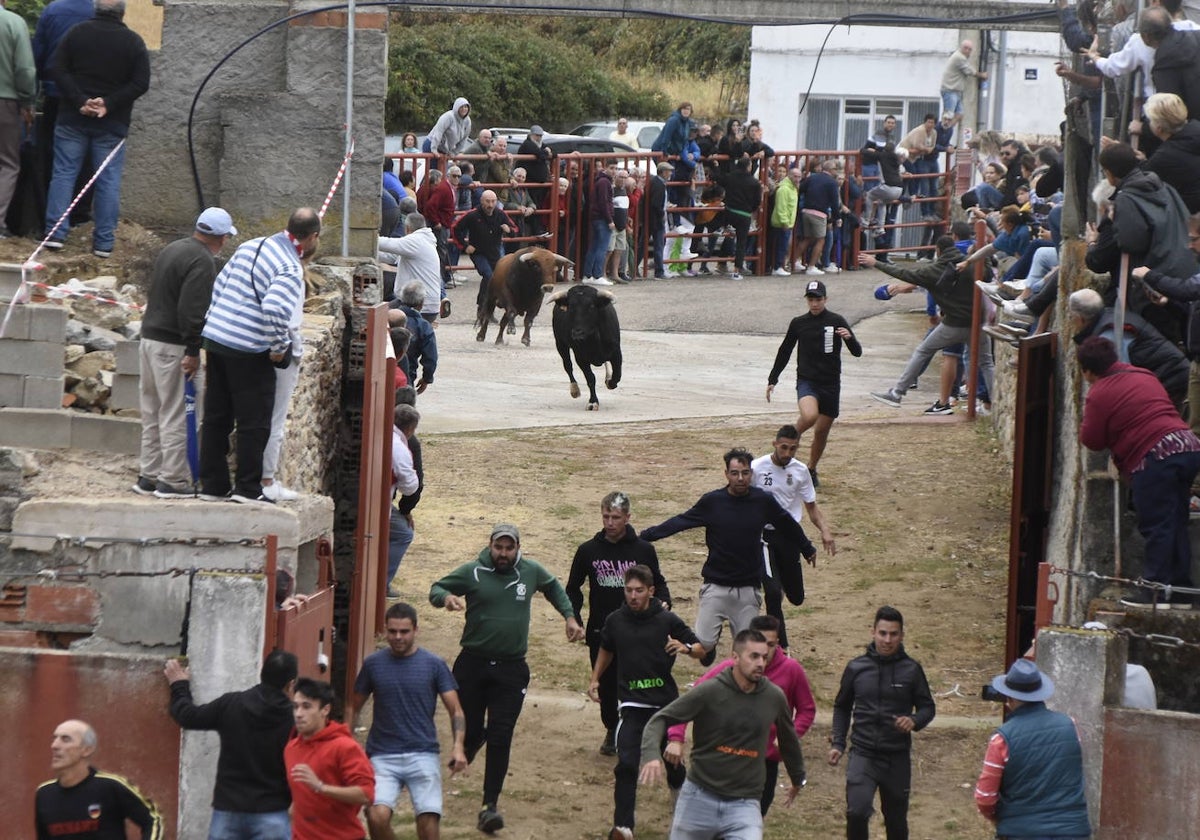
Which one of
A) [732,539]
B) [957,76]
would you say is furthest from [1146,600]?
[957,76]

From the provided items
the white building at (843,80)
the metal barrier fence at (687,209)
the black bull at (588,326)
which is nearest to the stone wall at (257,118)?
the black bull at (588,326)

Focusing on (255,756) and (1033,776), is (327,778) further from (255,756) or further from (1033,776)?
(1033,776)

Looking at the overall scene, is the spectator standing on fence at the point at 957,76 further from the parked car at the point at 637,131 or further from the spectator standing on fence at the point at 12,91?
the spectator standing on fence at the point at 12,91

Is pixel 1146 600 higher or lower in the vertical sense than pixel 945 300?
lower

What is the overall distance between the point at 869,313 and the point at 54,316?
56.0ft

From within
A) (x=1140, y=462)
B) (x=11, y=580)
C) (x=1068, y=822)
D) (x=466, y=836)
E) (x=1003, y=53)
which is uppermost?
(x=1003, y=53)

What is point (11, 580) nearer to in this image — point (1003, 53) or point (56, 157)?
point (56, 157)

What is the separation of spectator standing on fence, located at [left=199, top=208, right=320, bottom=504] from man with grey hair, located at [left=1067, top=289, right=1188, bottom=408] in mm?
4725

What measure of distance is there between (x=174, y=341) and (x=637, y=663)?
9.92ft

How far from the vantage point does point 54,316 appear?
10609mm

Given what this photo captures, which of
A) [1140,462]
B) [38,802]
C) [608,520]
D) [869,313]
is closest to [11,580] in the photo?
[38,802]

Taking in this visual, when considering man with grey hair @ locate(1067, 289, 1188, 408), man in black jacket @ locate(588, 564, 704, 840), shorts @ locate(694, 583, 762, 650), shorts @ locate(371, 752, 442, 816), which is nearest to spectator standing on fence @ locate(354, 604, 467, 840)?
shorts @ locate(371, 752, 442, 816)

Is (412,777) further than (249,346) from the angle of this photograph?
No

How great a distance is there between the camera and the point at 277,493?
1014 cm
